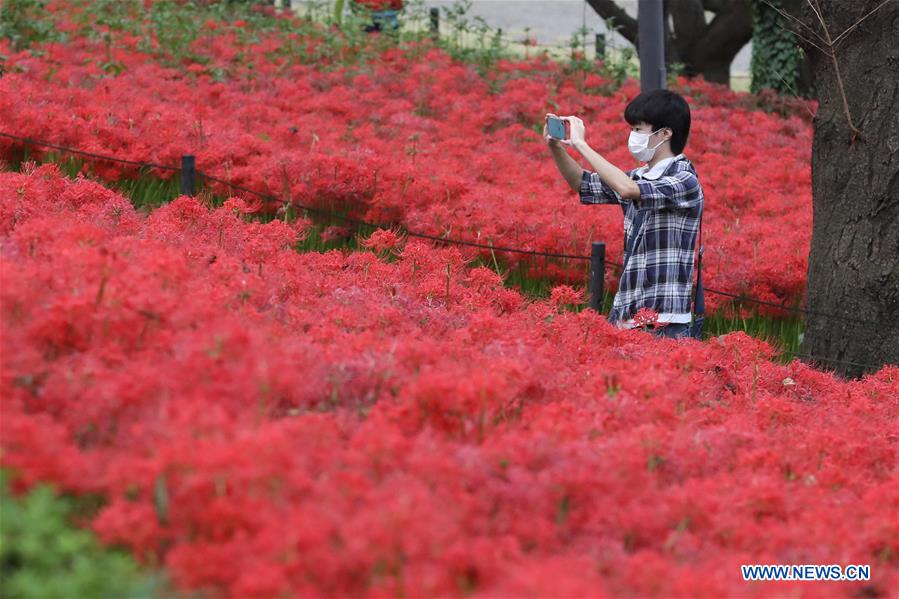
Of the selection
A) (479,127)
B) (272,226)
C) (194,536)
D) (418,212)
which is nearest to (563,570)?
(194,536)

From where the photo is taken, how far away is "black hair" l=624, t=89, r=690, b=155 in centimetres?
527

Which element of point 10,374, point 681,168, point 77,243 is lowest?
point 10,374

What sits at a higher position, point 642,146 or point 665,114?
point 665,114

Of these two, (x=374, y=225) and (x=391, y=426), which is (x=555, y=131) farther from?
(x=391, y=426)

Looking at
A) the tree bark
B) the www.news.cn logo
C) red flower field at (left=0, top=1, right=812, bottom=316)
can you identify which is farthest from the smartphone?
the tree bark

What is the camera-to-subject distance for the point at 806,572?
2865 mm

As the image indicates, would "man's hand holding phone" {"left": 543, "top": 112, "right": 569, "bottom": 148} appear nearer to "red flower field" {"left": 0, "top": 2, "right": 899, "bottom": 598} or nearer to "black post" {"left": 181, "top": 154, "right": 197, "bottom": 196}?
"red flower field" {"left": 0, "top": 2, "right": 899, "bottom": 598}

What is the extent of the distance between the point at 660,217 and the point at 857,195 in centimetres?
129

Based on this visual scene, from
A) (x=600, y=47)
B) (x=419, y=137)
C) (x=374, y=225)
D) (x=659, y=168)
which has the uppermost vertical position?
(x=600, y=47)

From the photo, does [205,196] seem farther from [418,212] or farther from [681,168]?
[681,168]

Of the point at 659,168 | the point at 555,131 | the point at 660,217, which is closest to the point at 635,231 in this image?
the point at 660,217

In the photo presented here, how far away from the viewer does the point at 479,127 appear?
11.3m

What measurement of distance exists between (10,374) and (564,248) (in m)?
4.73

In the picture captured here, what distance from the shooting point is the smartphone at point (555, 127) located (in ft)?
17.4
